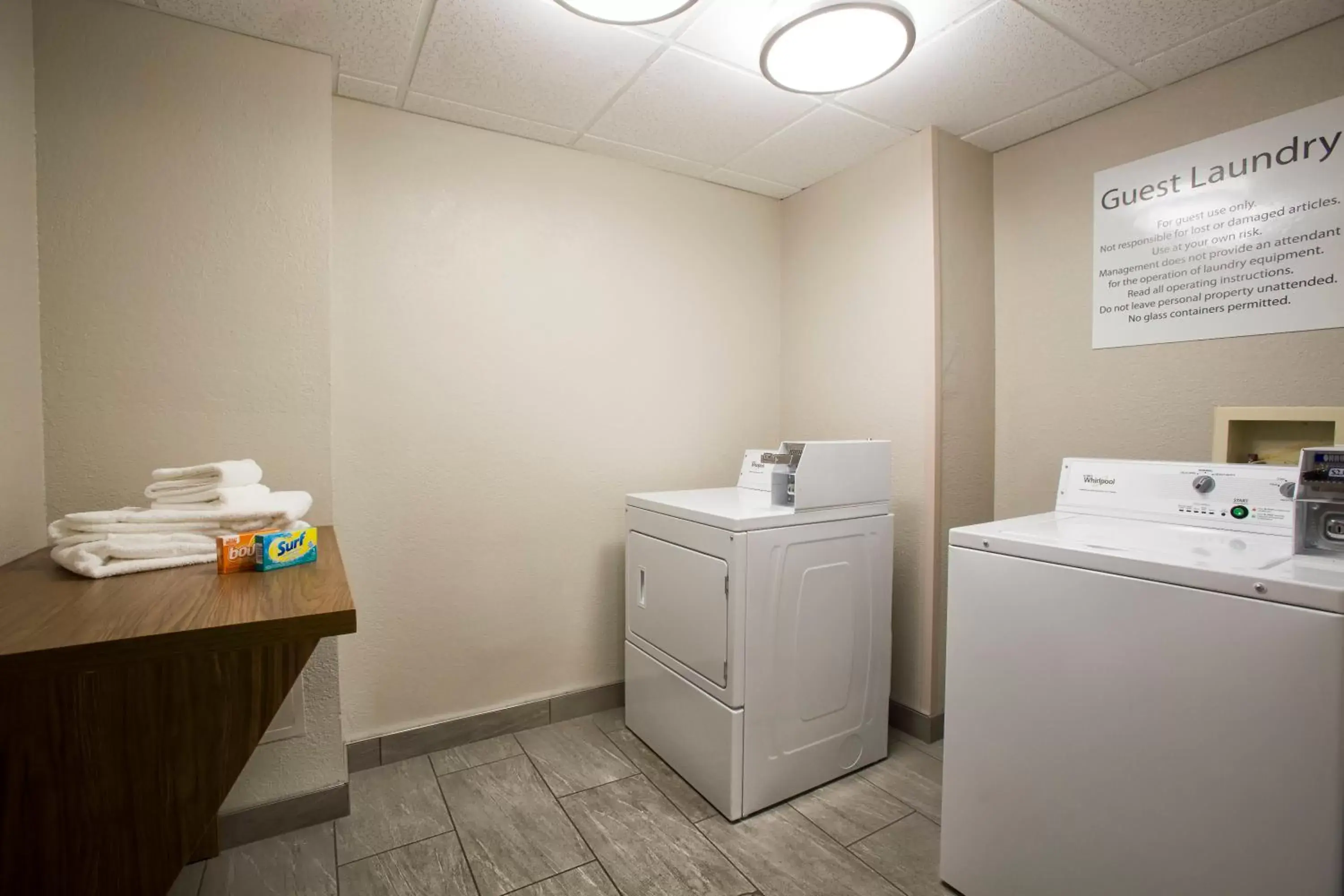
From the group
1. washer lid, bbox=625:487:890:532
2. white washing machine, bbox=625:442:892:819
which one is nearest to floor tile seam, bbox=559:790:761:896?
white washing machine, bbox=625:442:892:819

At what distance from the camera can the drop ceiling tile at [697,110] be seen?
1896mm

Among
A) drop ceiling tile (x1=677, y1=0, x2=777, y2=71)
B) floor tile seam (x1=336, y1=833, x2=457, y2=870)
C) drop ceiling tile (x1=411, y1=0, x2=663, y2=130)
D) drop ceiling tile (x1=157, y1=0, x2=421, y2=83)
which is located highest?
drop ceiling tile (x1=157, y1=0, x2=421, y2=83)

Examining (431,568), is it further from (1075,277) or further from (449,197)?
(1075,277)

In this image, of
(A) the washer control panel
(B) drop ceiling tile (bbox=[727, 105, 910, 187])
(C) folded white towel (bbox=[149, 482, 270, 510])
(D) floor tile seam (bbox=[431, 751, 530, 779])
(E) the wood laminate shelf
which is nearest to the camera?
(E) the wood laminate shelf

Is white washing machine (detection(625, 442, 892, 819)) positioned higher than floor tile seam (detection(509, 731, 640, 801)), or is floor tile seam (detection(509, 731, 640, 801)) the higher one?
white washing machine (detection(625, 442, 892, 819))

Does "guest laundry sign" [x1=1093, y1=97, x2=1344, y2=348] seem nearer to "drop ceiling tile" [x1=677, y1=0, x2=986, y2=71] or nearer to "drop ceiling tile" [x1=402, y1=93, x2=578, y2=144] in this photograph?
"drop ceiling tile" [x1=677, y1=0, x2=986, y2=71]

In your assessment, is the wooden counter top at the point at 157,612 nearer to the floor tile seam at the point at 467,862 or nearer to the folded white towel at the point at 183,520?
the folded white towel at the point at 183,520

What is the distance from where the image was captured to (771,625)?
73.5 inches

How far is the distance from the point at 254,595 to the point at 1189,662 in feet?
5.47

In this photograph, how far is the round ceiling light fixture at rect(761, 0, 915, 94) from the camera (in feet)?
4.91

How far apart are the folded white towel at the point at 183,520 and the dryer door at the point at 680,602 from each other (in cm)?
112

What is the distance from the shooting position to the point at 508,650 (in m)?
2.36

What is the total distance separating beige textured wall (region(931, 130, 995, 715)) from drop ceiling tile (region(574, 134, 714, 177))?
0.94 metres

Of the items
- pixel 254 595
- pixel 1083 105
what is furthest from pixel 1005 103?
pixel 254 595
